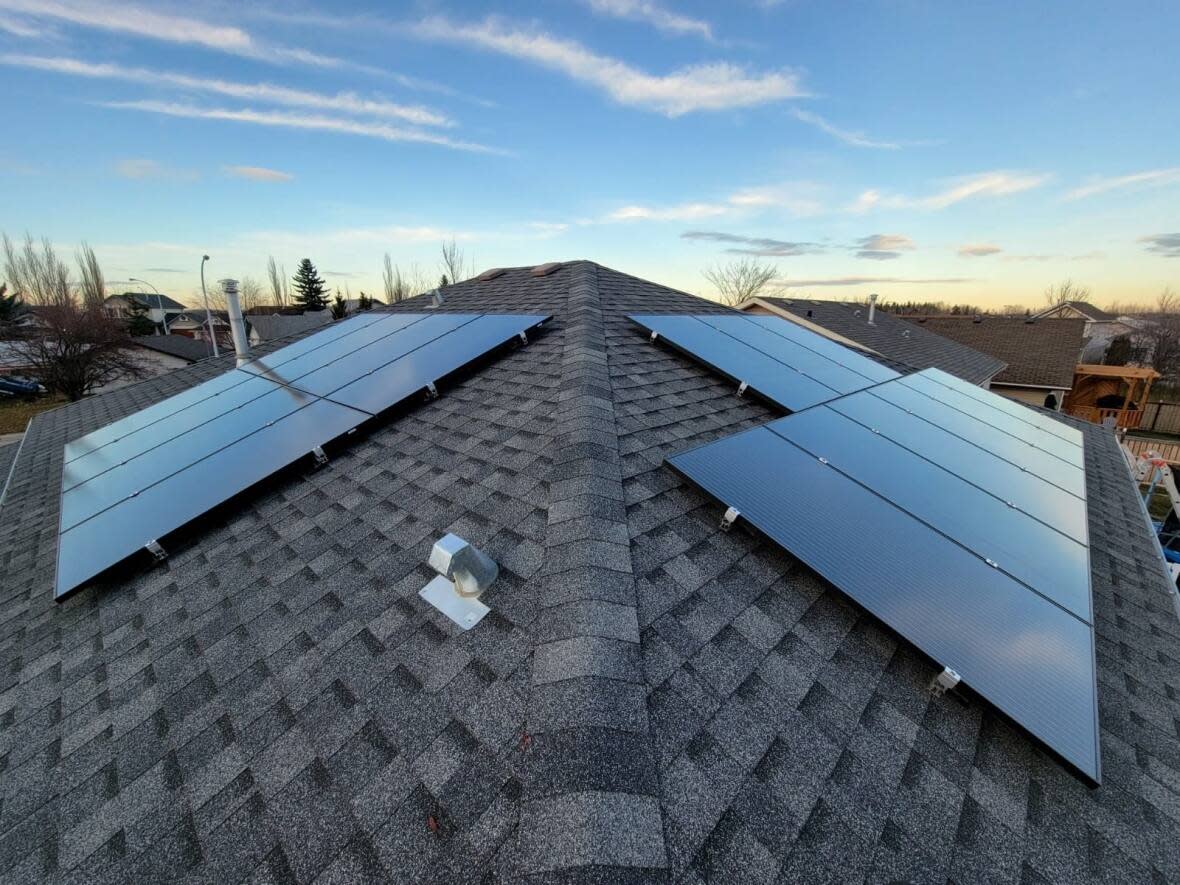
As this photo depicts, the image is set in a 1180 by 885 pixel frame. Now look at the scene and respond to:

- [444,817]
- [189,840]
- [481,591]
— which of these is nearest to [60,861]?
[189,840]

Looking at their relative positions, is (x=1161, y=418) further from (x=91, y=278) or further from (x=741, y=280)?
(x=91, y=278)

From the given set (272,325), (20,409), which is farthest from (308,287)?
(20,409)

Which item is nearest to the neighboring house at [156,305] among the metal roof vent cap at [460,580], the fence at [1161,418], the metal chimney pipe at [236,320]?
the metal chimney pipe at [236,320]

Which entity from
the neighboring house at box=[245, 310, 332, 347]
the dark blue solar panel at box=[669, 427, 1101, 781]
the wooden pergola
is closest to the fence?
the wooden pergola

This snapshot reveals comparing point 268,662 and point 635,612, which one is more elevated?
point 635,612

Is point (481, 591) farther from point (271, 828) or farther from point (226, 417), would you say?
point (226, 417)

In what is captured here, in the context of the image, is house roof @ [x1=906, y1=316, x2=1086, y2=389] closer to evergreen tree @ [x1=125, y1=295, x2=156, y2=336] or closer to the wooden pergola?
the wooden pergola

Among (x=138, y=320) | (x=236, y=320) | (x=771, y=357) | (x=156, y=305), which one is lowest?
(x=138, y=320)
